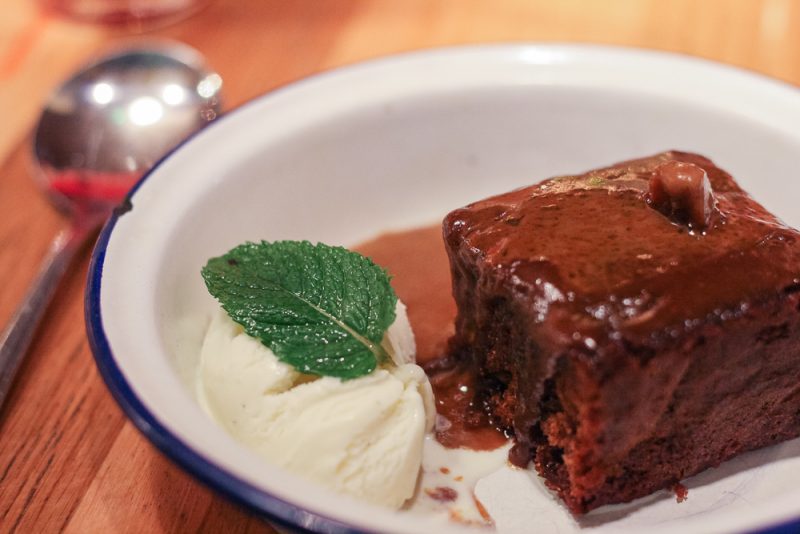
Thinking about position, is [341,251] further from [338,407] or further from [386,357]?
[338,407]

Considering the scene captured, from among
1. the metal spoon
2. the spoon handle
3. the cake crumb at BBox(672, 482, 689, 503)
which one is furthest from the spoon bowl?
the cake crumb at BBox(672, 482, 689, 503)

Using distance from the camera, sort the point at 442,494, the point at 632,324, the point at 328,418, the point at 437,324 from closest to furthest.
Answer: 1. the point at 632,324
2. the point at 328,418
3. the point at 442,494
4. the point at 437,324

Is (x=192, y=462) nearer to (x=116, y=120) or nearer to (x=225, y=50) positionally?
(x=116, y=120)

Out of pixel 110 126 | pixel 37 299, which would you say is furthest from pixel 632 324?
pixel 110 126

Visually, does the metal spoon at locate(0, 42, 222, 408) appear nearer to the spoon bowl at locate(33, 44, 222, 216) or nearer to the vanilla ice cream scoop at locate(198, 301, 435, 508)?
the spoon bowl at locate(33, 44, 222, 216)

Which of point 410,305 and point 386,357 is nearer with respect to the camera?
point 386,357

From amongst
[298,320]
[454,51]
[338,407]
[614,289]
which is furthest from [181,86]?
[614,289]
